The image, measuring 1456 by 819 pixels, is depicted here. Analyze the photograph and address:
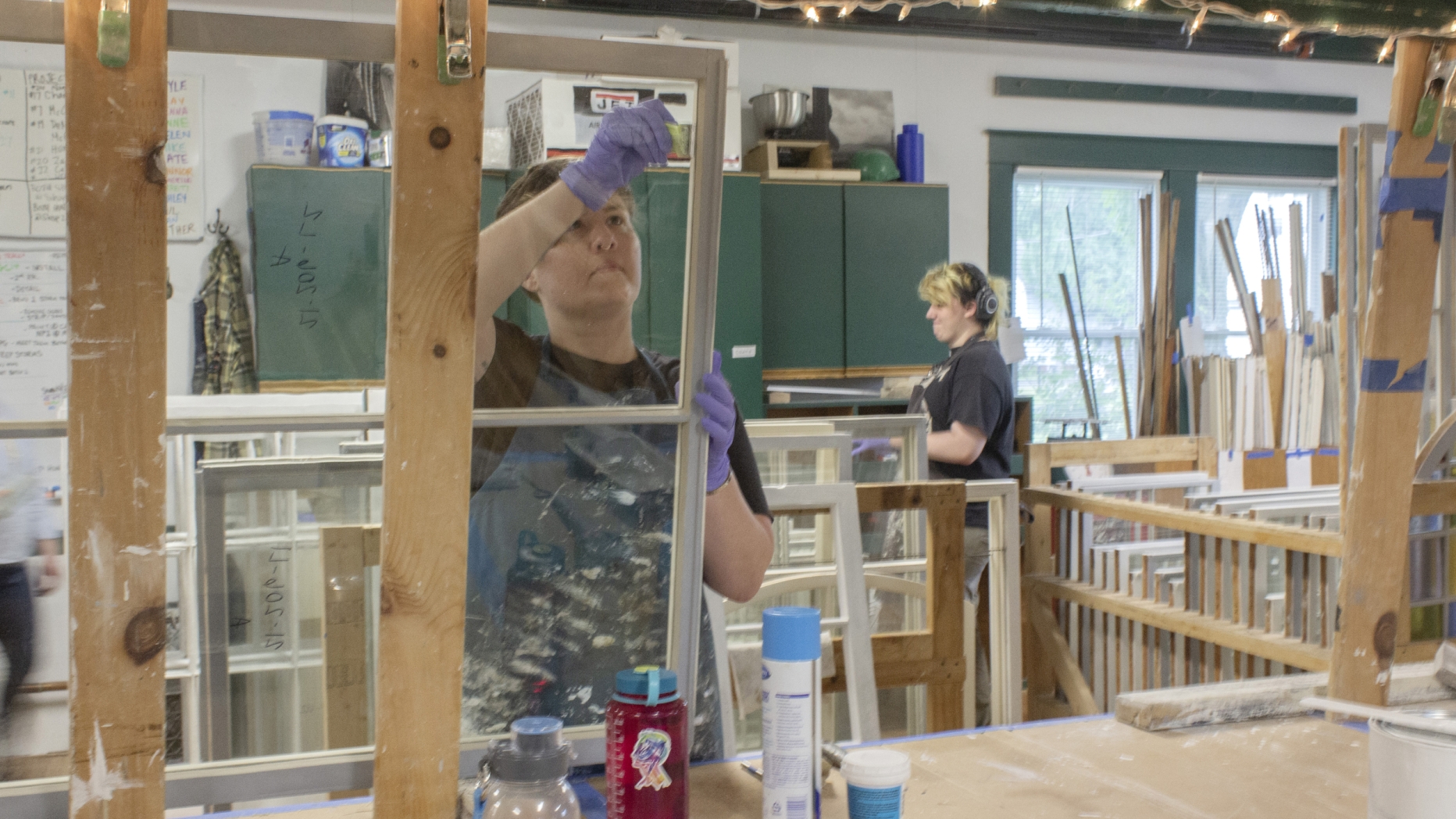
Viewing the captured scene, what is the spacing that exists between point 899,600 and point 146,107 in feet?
7.03

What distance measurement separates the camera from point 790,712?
1.06 m

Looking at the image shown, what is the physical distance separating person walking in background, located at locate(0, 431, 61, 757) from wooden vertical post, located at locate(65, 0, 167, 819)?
13cm

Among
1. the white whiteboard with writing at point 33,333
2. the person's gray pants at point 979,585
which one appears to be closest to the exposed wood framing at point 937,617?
the person's gray pants at point 979,585

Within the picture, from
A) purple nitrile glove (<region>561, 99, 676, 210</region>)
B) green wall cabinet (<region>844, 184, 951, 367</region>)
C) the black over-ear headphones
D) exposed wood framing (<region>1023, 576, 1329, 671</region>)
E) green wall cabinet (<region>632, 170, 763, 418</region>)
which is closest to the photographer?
purple nitrile glove (<region>561, 99, 676, 210</region>)

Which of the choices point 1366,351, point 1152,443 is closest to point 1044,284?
point 1152,443

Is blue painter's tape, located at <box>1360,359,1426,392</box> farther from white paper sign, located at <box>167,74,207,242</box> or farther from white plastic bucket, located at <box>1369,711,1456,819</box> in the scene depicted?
white paper sign, located at <box>167,74,207,242</box>

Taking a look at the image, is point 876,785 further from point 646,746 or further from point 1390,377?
point 1390,377

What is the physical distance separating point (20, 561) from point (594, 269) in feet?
2.07

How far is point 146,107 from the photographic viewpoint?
0.95 m

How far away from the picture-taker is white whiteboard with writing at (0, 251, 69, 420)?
0.98 meters

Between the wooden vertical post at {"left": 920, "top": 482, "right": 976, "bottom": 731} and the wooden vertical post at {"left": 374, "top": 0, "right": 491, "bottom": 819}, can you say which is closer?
the wooden vertical post at {"left": 374, "top": 0, "right": 491, "bottom": 819}

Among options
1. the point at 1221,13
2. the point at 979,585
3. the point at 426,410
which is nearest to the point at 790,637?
the point at 426,410

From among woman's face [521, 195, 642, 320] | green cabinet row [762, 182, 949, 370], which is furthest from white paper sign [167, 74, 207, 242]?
green cabinet row [762, 182, 949, 370]

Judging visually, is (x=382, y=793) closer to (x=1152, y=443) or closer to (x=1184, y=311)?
(x=1152, y=443)
